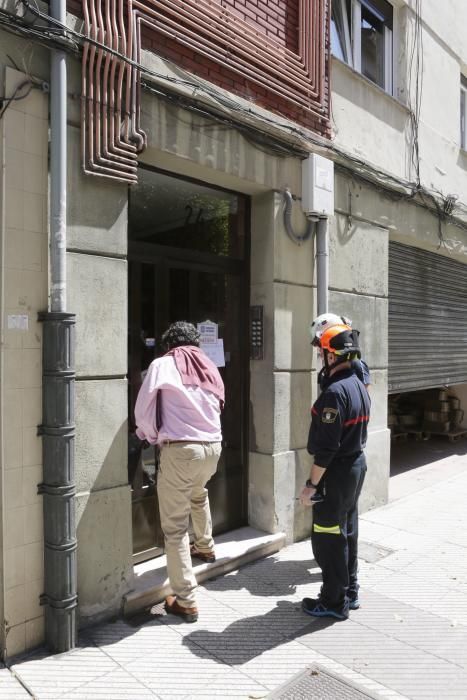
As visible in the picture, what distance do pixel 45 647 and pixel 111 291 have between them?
89.0 inches

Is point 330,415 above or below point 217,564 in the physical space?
above

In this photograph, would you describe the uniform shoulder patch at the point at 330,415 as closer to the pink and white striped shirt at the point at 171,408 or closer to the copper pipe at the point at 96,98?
the pink and white striped shirt at the point at 171,408

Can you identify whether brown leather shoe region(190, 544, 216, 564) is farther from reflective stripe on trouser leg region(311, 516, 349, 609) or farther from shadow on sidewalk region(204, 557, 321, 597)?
reflective stripe on trouser leg region(311, 516, 349, 609)

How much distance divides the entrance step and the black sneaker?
82cm

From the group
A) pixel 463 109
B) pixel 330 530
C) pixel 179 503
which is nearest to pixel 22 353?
pixel 179 503

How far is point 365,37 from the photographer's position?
677 centimetres

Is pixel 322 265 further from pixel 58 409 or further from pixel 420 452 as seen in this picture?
pixel 420 452

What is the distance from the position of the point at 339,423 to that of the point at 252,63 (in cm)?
330

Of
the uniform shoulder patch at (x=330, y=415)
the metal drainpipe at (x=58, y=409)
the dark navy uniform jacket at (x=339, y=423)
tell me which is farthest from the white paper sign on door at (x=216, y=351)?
the metal drainpipe at (x=58, y=409)

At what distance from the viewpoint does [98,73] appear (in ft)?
11.7

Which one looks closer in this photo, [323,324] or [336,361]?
[336,361]

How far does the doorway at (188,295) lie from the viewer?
4.34 metres

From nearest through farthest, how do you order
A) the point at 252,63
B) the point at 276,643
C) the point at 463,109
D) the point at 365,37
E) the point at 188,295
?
the point at 276,643 → the point at 188,295 → the point at 252,63 → the point at 365,37 → the point at 463,109

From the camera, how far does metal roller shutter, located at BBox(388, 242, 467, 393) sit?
7.18m
